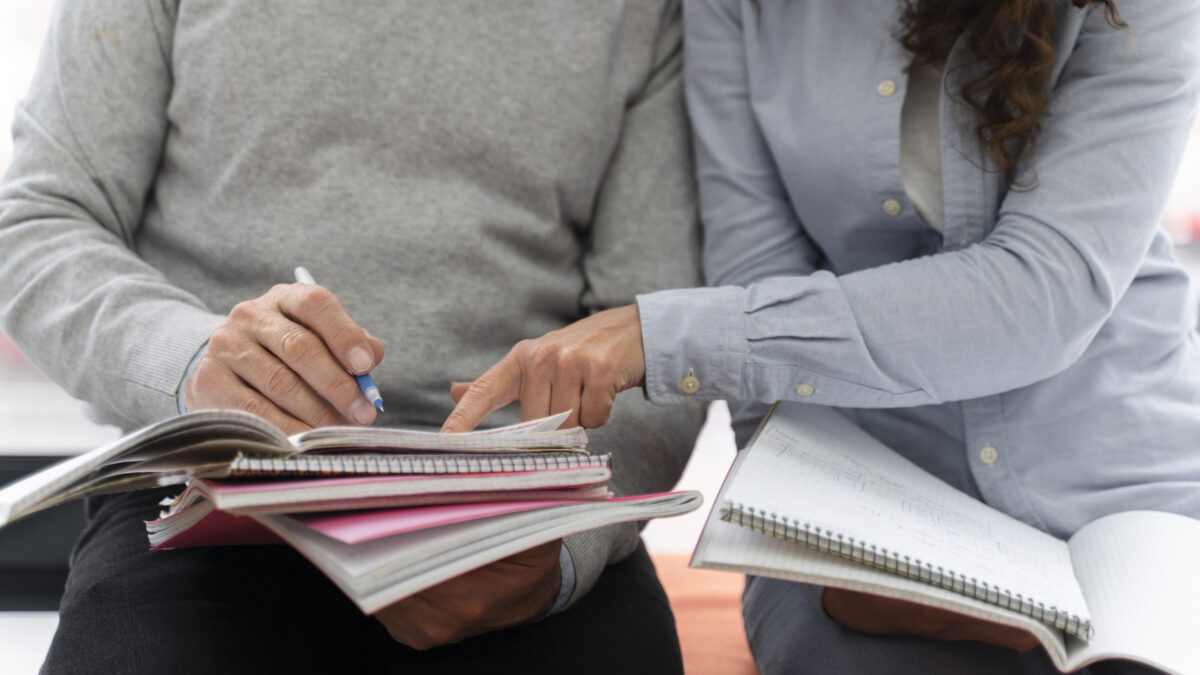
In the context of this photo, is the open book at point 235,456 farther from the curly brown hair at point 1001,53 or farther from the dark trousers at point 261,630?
the curly brown hair at point 1001,53

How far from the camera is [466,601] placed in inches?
27.1

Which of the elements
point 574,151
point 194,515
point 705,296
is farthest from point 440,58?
point 194,515

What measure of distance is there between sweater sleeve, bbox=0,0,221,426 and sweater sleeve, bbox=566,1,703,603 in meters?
0.45

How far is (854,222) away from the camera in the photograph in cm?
98

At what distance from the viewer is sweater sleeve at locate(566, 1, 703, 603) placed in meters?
1.10

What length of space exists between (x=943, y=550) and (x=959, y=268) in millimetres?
305

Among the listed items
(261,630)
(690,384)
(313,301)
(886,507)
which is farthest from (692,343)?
(261,630)

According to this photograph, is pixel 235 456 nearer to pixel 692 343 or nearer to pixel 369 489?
pixel 369 489

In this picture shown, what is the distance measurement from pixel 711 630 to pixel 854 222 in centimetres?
53

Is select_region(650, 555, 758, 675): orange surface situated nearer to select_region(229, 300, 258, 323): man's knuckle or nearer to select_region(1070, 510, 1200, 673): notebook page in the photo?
select_region(1070, 510, 1200, 673): notebook page

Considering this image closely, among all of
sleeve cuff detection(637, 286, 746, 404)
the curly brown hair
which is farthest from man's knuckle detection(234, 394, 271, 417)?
the curly brown hair

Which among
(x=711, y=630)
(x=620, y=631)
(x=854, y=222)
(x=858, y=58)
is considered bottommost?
(x=711, y=630)

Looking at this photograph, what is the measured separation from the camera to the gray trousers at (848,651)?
0.81 meters

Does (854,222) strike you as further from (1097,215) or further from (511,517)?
(511,517)
